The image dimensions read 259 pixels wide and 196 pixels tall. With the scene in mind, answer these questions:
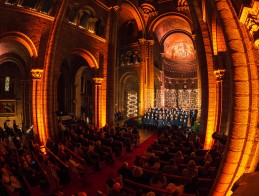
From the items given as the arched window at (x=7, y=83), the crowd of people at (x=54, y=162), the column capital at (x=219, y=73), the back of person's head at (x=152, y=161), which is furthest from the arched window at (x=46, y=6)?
the back of person's head at (x=152, y=161)

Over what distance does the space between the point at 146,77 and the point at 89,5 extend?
35.7 feet

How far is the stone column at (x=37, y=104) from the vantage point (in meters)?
12.9

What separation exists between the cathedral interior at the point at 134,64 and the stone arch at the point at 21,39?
0.19 ft

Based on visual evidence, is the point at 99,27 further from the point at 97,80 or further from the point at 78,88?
the point at 78,88

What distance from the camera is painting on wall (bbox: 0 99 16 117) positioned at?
1744 centimetres

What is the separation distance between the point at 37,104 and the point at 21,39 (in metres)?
4.09

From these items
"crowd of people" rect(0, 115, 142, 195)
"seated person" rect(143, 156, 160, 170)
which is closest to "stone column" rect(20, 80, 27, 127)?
"crowd of people" rect(0, 115, 142, 195)

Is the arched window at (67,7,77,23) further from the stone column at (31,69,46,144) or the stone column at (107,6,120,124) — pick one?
the stone column at (31,69,46,144)

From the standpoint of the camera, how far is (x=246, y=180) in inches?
143

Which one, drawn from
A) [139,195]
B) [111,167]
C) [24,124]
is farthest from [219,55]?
[24,124]

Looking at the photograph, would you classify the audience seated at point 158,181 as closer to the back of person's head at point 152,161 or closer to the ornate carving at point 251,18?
the back of person's head at point 152,161

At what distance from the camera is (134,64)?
84.0 feet

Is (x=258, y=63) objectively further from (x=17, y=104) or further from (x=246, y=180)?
(x=17, y=104)

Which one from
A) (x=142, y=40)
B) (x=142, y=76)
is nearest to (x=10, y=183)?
(x=142, y=76)
